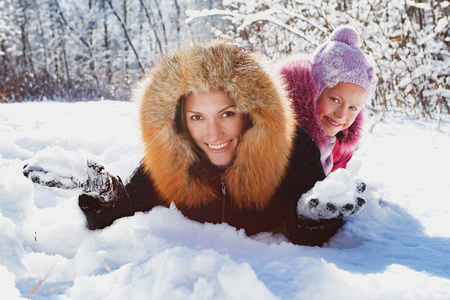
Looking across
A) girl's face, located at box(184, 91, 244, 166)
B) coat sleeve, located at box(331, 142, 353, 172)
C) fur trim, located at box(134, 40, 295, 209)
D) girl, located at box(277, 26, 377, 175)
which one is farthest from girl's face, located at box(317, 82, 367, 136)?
girl's face, located at box(184, 91, 244, 166)

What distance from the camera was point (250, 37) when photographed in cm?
929

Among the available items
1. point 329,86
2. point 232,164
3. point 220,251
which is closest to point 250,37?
point 329,86

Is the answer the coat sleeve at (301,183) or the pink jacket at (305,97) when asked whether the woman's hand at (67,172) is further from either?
the pink jacket at (305,97)

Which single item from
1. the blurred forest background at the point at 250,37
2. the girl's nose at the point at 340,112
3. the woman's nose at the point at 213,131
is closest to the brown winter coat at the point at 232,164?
the woman's nose at the point at 213,131

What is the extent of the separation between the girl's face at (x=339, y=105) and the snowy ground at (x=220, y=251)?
45 centimetres

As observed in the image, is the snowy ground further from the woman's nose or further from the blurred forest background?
the blurred forest background

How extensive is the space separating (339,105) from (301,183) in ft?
2.96

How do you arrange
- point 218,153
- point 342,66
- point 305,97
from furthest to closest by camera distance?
1. point 342,66
2. point 305,97
3. point 218,153

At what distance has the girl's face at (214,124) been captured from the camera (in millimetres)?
1601

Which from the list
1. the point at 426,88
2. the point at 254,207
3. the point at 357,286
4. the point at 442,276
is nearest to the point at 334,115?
the point at 254,207

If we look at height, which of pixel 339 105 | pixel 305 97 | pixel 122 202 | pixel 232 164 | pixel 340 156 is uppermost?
pixel 305 97

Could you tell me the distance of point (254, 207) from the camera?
1766mm

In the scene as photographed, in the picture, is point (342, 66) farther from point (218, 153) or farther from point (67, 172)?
point (67, 172)

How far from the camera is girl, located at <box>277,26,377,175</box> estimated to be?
7.22 feet
